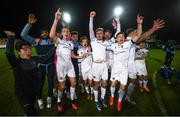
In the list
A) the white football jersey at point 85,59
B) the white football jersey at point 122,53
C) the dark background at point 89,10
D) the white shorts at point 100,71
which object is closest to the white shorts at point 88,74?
the white football jersey at point 85,59

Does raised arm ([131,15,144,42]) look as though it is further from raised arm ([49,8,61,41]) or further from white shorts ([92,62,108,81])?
raised arm ([49,8,61,41])

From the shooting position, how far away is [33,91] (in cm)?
509

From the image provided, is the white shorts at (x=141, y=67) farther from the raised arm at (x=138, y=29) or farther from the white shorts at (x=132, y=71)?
the raised arm at (x=138, y=29)

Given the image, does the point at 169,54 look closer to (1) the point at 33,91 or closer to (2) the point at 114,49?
(2) the point at 114,49

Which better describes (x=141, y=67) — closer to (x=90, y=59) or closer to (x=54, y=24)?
(x=90, y=59)

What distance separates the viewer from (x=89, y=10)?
161 feet

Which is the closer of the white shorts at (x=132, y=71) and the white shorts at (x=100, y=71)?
the white shorts at (x=100, y=71)

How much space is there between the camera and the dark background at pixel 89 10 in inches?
1807

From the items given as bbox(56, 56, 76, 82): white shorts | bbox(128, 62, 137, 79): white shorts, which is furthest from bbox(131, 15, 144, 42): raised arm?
bbox(56, 56, 76, 82): white shorts

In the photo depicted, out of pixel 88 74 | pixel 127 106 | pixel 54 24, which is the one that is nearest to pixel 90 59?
pixel 88 74

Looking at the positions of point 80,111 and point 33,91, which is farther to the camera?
point 80,111

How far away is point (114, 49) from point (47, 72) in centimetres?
215

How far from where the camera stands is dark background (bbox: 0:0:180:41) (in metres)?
45.9

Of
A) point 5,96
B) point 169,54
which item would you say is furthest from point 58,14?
point 169,54
